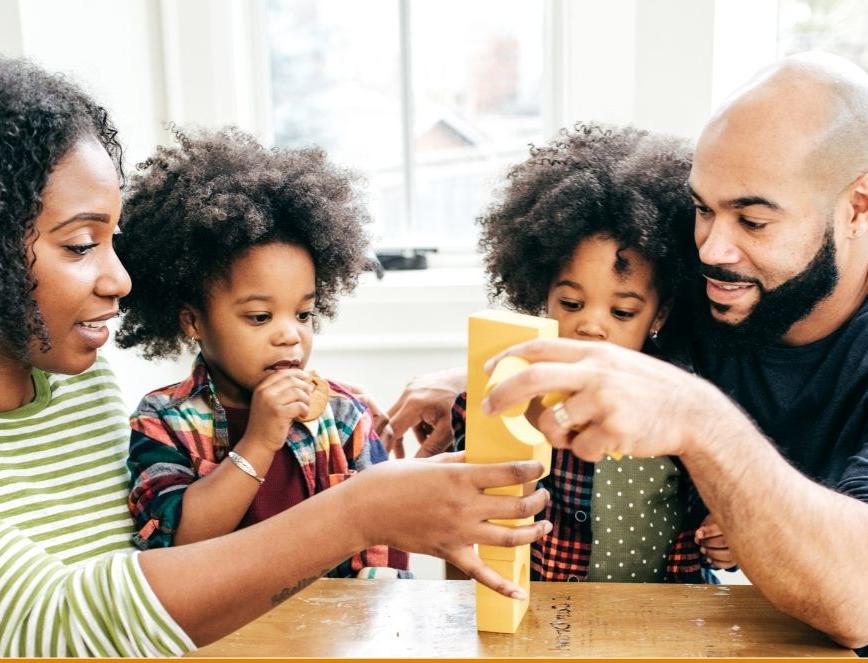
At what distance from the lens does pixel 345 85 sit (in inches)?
109

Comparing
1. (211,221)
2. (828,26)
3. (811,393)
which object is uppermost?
(828,26)

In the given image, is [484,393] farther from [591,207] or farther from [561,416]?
[591,207]

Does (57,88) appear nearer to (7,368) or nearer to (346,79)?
(7,368)

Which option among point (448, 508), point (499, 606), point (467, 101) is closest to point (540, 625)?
point (499, 606)

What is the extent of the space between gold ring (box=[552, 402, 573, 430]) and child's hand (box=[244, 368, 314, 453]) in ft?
1.79

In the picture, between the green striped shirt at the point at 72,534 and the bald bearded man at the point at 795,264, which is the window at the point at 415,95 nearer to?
the bald bearded man at the point at 795,264

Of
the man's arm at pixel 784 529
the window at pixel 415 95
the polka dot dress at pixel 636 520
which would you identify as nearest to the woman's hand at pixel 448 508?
the man's arm at pixel 784 529

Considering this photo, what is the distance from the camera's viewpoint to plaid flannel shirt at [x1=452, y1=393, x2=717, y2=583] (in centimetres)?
138

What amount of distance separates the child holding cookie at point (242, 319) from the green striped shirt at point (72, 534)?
6 cm

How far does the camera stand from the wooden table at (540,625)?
96 centimetres

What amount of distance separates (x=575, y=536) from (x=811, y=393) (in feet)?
1.38

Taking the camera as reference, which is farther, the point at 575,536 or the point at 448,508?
the point at 575,536

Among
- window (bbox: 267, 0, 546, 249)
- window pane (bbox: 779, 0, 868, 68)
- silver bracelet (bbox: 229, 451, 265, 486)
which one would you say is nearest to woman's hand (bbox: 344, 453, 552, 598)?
silver bracelet (bbox: 229, 451, 265, 486)

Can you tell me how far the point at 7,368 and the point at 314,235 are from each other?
0.50m
